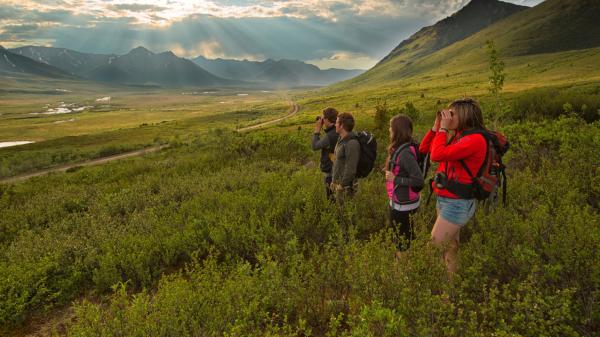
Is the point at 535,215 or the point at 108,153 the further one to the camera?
the point at 108,153

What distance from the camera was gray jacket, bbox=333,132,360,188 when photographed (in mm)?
5219

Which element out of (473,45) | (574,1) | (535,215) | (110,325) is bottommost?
(110,325)

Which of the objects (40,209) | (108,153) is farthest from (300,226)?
(108,153)

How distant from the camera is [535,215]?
366 centimetres

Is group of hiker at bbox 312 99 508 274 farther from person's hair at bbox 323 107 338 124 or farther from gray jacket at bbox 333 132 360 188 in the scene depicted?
person's hair at bbox 323 107 338 124

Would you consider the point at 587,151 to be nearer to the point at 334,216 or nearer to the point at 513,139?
the point at 513,139

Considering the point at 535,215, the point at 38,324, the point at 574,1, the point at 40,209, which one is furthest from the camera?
the point at 574,1

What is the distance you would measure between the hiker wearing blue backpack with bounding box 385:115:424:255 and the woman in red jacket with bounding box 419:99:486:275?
452 millimetres

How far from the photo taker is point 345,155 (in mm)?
5312

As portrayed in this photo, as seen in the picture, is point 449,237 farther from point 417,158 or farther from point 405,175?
point 417,158

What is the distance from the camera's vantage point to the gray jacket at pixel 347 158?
5.22 m

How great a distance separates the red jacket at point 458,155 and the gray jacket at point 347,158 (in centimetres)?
162

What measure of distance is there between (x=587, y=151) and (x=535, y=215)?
4.00 metres

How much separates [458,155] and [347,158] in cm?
204
